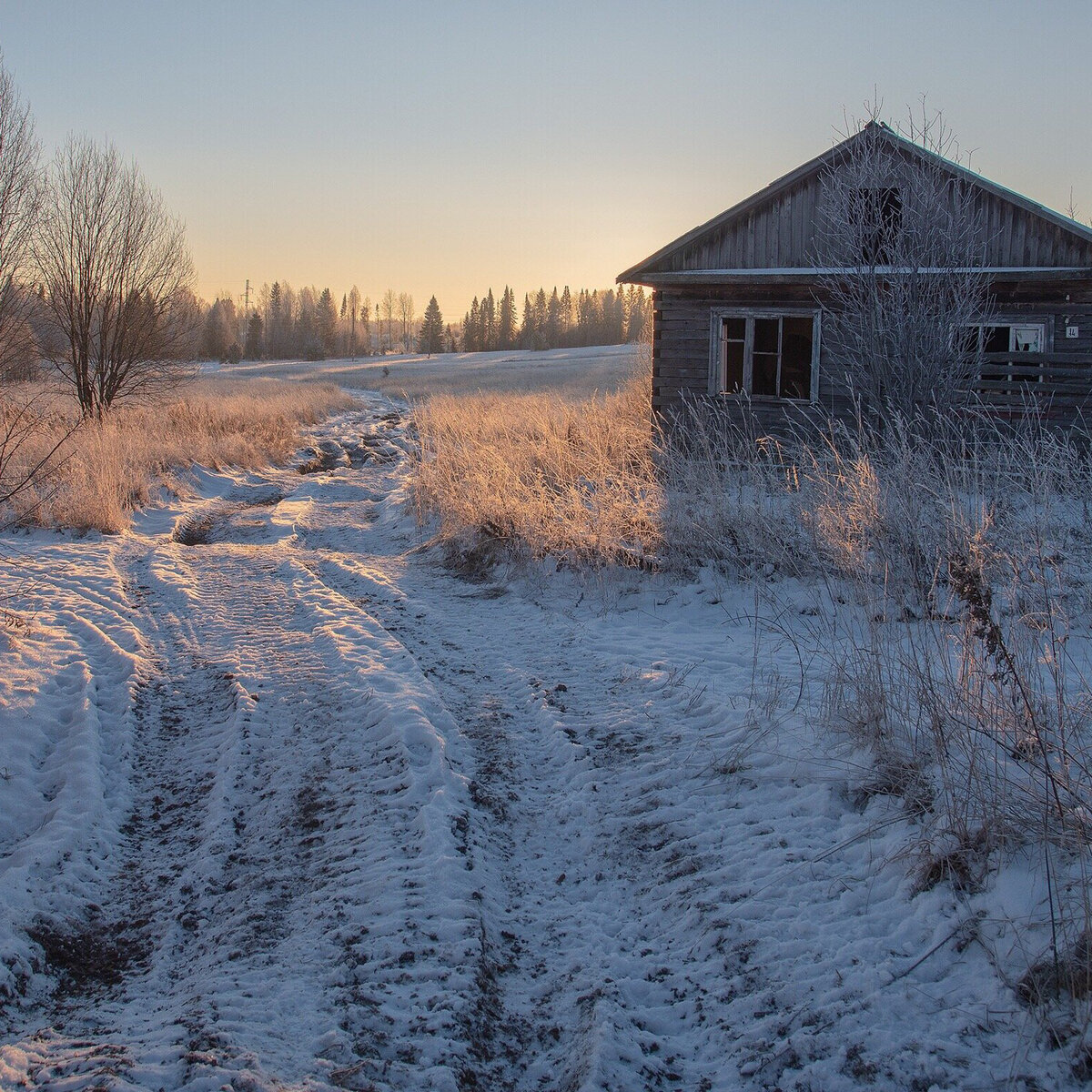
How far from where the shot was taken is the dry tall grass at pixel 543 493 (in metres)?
7.69

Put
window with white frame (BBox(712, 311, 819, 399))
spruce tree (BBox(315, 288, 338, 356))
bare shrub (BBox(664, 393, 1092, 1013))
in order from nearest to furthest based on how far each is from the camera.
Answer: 1. bare shrub (BBox(664, 393, 1092, 1013))
2. window with white frame (BBox(712, 311, 819, 399))
3. spruce tree (BBox(315, 288, 338, 356))

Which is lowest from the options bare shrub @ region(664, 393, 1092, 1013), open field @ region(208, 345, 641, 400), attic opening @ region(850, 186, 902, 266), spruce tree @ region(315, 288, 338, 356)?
bare shrub @ region(664, 393, 1092, 1013)

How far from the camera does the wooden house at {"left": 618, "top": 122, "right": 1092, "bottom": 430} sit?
11.6 metres

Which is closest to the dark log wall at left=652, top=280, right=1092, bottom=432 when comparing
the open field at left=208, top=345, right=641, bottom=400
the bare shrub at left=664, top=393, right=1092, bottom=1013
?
the bare shrub at left=664, top=393, right=1092, bottom=1013

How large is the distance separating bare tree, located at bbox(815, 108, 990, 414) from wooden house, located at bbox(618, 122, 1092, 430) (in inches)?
2.8

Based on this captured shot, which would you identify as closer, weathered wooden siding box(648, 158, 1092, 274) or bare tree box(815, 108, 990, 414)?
bare tree box(815, 108, 990, 414)

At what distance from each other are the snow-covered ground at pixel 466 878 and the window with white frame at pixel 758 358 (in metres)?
7.85

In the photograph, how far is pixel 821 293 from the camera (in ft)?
41.4

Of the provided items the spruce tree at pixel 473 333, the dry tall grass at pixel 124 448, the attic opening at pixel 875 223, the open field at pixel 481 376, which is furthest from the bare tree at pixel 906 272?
the spruce tree at pixel 473 333

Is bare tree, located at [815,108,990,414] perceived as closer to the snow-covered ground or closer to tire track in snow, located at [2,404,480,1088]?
the snow-covered ground

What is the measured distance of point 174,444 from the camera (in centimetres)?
1497

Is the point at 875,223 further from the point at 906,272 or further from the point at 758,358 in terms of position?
the point at 758,358

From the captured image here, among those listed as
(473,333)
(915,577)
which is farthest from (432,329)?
(915,577)

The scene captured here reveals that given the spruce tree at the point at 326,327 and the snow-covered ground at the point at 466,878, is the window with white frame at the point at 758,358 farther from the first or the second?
the spruce tree at the point at 326,327
